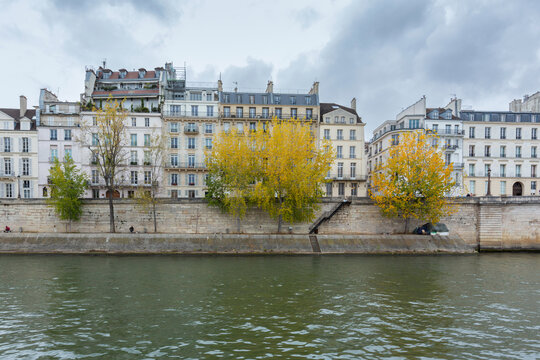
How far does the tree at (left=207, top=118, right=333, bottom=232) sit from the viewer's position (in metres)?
33.2

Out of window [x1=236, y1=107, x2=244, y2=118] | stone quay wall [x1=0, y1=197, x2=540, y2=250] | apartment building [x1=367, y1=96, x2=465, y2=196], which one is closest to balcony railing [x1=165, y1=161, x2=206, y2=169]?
window [x1=236, y1=107, x2=244, y2=118]

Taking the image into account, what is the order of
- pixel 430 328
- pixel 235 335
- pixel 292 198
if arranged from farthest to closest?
pixel 292 198 < pixel 430 328 < pixel 235 335

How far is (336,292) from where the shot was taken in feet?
60.2

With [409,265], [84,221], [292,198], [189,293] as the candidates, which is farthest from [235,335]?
[84,221]

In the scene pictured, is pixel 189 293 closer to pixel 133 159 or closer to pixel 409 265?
pixel 409 265

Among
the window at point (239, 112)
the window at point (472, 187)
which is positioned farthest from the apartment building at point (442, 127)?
the window at point (239, 112)

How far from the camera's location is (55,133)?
46906 mm

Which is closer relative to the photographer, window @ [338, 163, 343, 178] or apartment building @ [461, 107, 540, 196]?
window @ [338, 163, 343, 178]

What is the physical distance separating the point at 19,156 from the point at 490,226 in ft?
191

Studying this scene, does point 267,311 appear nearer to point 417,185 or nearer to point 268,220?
point 268,220

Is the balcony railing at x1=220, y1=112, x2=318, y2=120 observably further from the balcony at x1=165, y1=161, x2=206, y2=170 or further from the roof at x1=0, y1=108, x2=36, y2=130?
the roof at x1=0, y1=108, x2=36, y2=130

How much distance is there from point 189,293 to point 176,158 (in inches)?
1283

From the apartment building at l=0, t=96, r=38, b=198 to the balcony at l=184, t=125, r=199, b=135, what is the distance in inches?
794

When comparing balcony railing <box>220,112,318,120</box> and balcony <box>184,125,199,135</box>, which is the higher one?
balcony railing <box>220,112,318,120</box>
